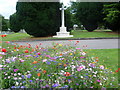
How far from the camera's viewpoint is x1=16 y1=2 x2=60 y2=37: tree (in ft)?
55.9

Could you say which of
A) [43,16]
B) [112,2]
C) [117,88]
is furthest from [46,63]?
Answer: [112,2]

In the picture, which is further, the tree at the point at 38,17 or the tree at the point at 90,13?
the tree at the point at 90,13

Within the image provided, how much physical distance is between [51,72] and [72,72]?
376 millimetres

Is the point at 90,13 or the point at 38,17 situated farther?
the point at 90,13

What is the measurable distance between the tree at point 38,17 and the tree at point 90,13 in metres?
9.81

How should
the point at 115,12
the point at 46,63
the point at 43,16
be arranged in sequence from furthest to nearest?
the point at 115,12, the point at 43,16, the point at 46,63

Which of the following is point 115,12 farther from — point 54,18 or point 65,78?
point 65,78

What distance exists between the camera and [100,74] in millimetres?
2545

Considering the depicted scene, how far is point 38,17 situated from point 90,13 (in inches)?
472

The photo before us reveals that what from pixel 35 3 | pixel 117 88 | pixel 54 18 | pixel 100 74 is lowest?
pixel 117 88

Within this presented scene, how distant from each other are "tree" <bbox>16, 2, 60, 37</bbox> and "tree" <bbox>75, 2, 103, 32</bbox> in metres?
9.81

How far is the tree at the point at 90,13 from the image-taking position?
2553cm

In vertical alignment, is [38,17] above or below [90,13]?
below

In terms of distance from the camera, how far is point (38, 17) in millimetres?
17188
